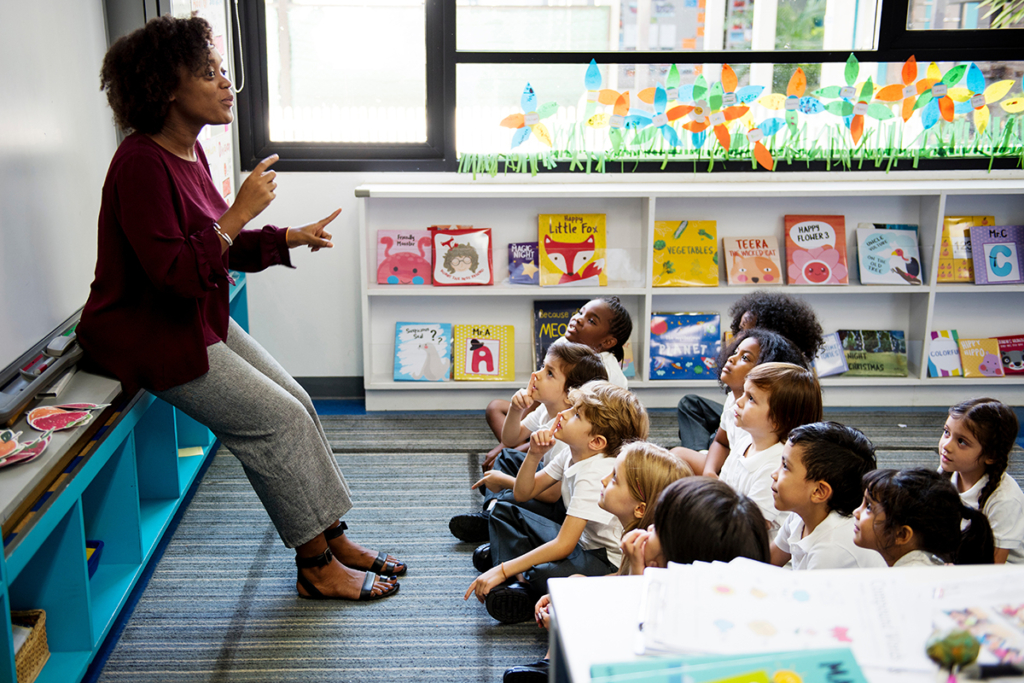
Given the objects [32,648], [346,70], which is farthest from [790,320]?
[32,648]

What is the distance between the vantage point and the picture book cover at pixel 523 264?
3.58 meters

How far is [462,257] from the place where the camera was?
140 inches

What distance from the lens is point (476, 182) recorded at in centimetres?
362

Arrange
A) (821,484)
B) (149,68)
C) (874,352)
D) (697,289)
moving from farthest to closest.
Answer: (874,352), (697,289), (149,68), (821,484)

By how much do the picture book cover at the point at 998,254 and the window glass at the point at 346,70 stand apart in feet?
7.96

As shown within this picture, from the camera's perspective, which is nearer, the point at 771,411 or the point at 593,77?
the point at 771,411

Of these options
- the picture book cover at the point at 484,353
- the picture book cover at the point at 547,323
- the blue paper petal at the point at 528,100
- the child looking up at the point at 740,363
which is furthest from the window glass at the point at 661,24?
the child looking up at the point at 740,363

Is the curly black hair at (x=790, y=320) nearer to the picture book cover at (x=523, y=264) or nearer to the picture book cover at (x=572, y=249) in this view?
the picture book cover at (x=572, y=249)

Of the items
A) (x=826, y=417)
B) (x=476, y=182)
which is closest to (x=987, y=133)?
(x=826, y=417)

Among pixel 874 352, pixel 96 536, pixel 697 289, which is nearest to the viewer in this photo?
pixel 96 536

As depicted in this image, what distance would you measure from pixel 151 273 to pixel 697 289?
2.27 meters

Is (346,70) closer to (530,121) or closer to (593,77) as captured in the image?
(530,121)

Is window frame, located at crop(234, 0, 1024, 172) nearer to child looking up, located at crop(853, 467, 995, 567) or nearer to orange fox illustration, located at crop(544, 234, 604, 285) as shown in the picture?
orange fox illustration, located at crop(544, 234, 604, 285)

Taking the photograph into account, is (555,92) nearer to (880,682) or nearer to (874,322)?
(874,322)
